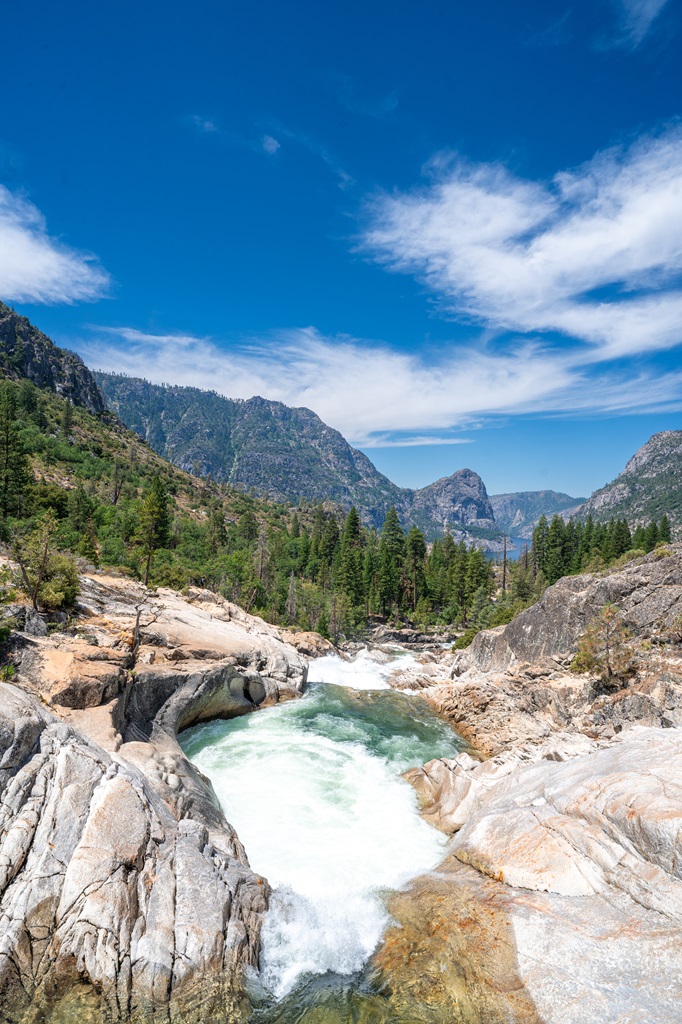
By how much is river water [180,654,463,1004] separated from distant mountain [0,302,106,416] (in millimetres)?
132867

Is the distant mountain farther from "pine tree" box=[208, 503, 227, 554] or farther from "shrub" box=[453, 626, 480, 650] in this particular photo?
"shrub" box=[453, 626, 480, 650]

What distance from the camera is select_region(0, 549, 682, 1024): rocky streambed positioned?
31.0 feet

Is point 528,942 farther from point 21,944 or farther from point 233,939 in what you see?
point 21,944

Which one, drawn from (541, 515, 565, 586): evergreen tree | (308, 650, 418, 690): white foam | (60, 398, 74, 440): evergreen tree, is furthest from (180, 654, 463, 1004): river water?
(60, 398, 74, 440): evergreen tree

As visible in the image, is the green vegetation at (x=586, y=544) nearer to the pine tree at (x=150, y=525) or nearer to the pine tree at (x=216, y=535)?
the pine tree at (x=216, y=535)

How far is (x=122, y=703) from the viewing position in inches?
795

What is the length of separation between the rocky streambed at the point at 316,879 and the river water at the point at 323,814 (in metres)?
0.09

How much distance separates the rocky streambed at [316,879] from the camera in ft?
31.0

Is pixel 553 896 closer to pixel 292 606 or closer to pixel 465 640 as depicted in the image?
pixel 465 640

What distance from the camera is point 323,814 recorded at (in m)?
18.4

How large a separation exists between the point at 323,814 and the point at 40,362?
540 feet

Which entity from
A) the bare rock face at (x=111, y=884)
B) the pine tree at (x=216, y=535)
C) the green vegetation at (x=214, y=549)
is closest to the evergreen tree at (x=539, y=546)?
the green vegetation at (x=214, y=549)

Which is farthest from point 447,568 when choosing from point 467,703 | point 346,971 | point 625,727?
point 346,971

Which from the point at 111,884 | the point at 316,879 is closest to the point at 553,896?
the point at 316,879
